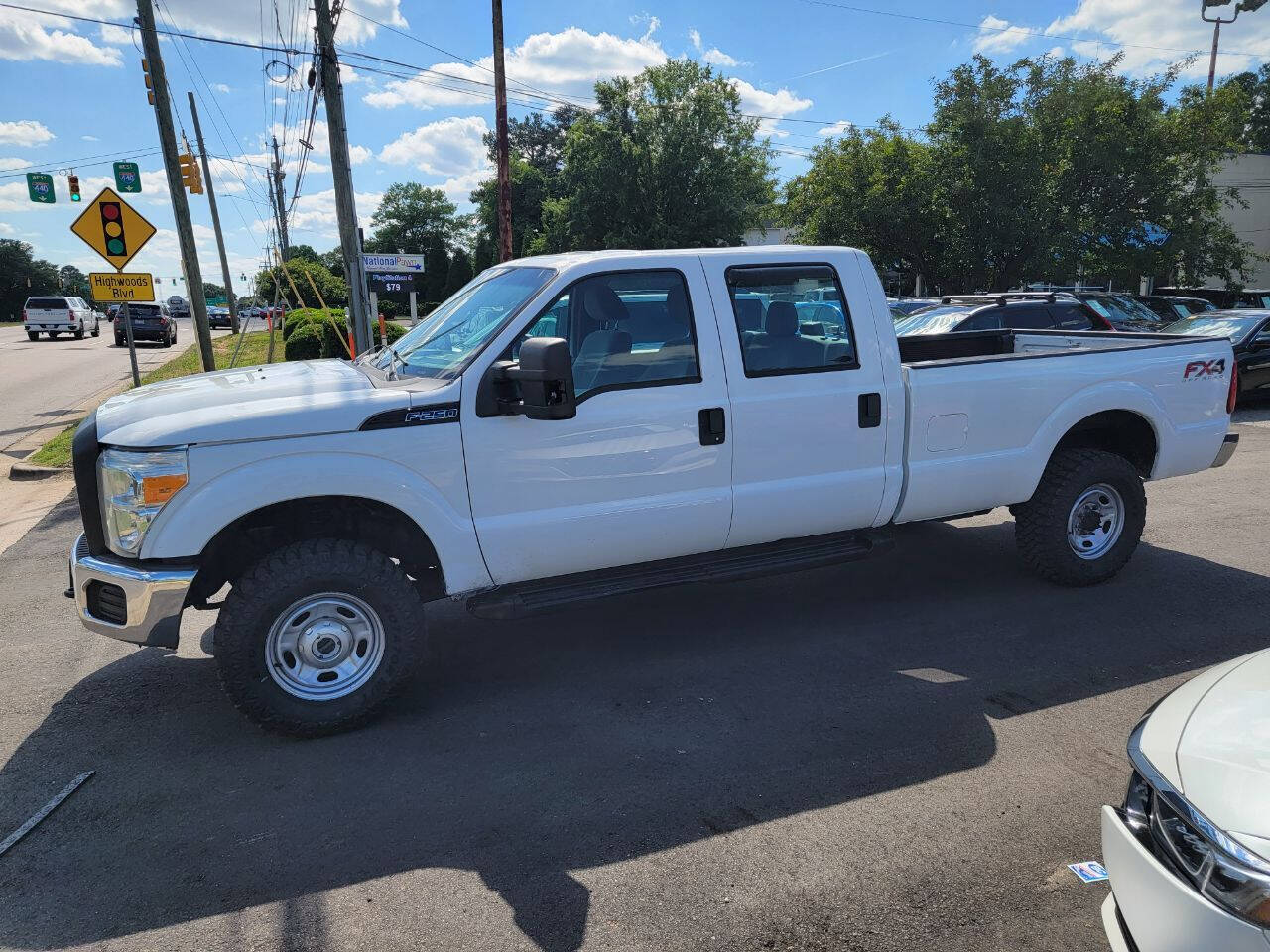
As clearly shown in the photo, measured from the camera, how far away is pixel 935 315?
12289 mm

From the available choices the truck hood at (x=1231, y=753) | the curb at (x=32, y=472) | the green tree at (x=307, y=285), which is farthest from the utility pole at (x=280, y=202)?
the truck hood at (x=1231, y=753)

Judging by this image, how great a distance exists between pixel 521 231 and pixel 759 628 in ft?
194

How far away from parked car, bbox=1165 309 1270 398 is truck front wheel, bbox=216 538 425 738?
46.0 ft

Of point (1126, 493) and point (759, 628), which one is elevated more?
point (1126, 493)

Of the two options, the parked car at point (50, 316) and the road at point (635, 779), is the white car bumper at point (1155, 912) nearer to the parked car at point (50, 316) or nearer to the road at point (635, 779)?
the road at point (635, 779)

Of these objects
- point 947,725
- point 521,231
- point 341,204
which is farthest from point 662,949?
point 521,231

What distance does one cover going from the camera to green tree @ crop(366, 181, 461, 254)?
3391 inches

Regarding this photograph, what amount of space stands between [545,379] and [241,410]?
1358 mm

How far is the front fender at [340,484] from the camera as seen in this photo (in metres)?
3.88

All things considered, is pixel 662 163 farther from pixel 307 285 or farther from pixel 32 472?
pixel 32 472

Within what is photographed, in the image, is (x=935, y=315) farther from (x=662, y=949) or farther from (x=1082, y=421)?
(x=662, y=949)

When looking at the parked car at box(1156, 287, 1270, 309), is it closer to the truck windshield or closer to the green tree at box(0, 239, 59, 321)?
the truck windshield

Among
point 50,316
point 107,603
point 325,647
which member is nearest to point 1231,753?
point 325,647

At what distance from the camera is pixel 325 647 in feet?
13.8
